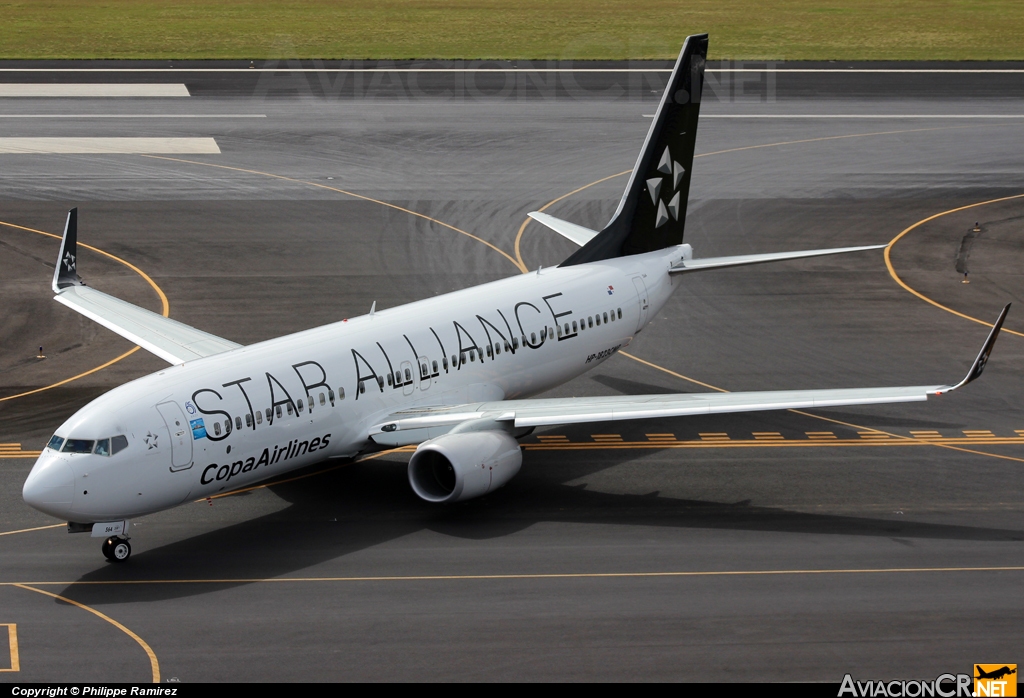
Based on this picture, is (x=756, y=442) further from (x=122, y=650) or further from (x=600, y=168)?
(x=600, y=168)

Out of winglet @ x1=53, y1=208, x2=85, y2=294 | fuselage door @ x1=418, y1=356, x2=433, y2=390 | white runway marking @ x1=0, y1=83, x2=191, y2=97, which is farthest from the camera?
white runway marking @ x1=0, y1=83, x2=191, y2=97

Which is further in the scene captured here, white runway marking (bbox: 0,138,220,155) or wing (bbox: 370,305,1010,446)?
white runway marking (bbox: 0,138,220,155)

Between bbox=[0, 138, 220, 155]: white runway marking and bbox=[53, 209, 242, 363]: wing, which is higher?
bbox=[0, 138, 220, 155]: white runway marking

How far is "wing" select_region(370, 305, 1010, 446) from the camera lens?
3347 centimetres

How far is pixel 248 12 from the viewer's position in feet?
372

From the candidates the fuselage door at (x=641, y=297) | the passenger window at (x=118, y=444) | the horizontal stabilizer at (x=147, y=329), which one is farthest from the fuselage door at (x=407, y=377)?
the fuselage door at (x=641, y=297)

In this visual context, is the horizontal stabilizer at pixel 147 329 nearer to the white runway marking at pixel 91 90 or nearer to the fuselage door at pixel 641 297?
the fuselage door at pixel 641 297

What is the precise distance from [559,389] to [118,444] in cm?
1878

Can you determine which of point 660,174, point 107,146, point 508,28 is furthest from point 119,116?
point 660,174

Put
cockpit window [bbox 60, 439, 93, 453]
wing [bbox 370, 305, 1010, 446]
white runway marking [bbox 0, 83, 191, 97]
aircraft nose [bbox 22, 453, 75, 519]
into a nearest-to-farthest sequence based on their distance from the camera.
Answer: aircraft nose [bbox 22, 453, 75, 519]
cockpit window [bbox 60, 439, 93, 453]
wing [bbox 370, 305, 1010, 446]
white runway marking [bbox 0, 83, 191, 97]

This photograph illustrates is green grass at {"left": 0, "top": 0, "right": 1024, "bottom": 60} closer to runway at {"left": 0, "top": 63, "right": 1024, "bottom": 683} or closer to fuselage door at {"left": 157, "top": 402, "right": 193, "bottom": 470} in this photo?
runway at {"left": 0, "top": 63, "right": 1024, "bottom": 683}

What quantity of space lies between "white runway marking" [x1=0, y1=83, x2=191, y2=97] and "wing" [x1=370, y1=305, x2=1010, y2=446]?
56.3 m

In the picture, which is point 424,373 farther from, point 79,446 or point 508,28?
point 508,28

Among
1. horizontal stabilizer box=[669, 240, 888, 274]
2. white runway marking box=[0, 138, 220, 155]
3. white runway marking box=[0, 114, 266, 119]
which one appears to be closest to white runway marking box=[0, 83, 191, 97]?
white runway marking box=[0, 114, 266, 119]
